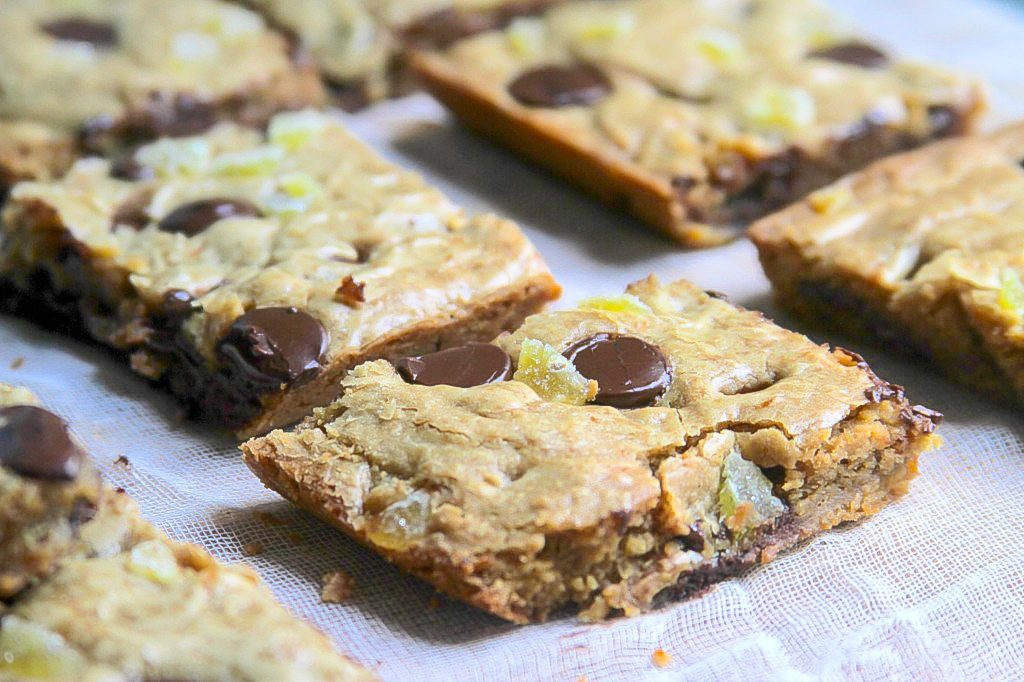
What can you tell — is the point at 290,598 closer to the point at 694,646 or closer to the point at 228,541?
the point at 228,541

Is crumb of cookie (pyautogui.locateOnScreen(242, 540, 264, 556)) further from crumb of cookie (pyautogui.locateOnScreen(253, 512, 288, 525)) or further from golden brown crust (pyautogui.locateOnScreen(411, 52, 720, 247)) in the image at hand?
golden brown crust (pyautogui.locateOnScreen(411, 52, 720, 247))

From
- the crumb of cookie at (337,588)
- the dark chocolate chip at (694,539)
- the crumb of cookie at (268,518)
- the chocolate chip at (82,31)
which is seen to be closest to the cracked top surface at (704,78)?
the chocolate chip at (82,31)

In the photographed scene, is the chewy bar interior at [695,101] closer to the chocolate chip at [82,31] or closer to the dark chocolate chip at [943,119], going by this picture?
the dark chocolate chip at [943,119]

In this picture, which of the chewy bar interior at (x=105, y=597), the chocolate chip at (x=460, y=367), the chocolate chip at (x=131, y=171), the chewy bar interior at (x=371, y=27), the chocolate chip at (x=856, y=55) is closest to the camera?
the chewy bar interior at (x=105, y=597)

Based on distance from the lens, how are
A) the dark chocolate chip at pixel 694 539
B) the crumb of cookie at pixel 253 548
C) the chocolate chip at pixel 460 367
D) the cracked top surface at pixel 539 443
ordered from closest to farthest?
the cracked top surface at pixel 539 443
the dark chocolate chip at pixel 694 539
the crumb of cookie at pixel 253 548
the chocolate chip at pixel 460 367

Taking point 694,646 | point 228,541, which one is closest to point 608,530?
point 694,646

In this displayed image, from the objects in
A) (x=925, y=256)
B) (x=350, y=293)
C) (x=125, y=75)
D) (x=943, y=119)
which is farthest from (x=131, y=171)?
(x=943, y=119)

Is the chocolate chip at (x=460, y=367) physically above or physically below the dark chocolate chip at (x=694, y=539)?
above
